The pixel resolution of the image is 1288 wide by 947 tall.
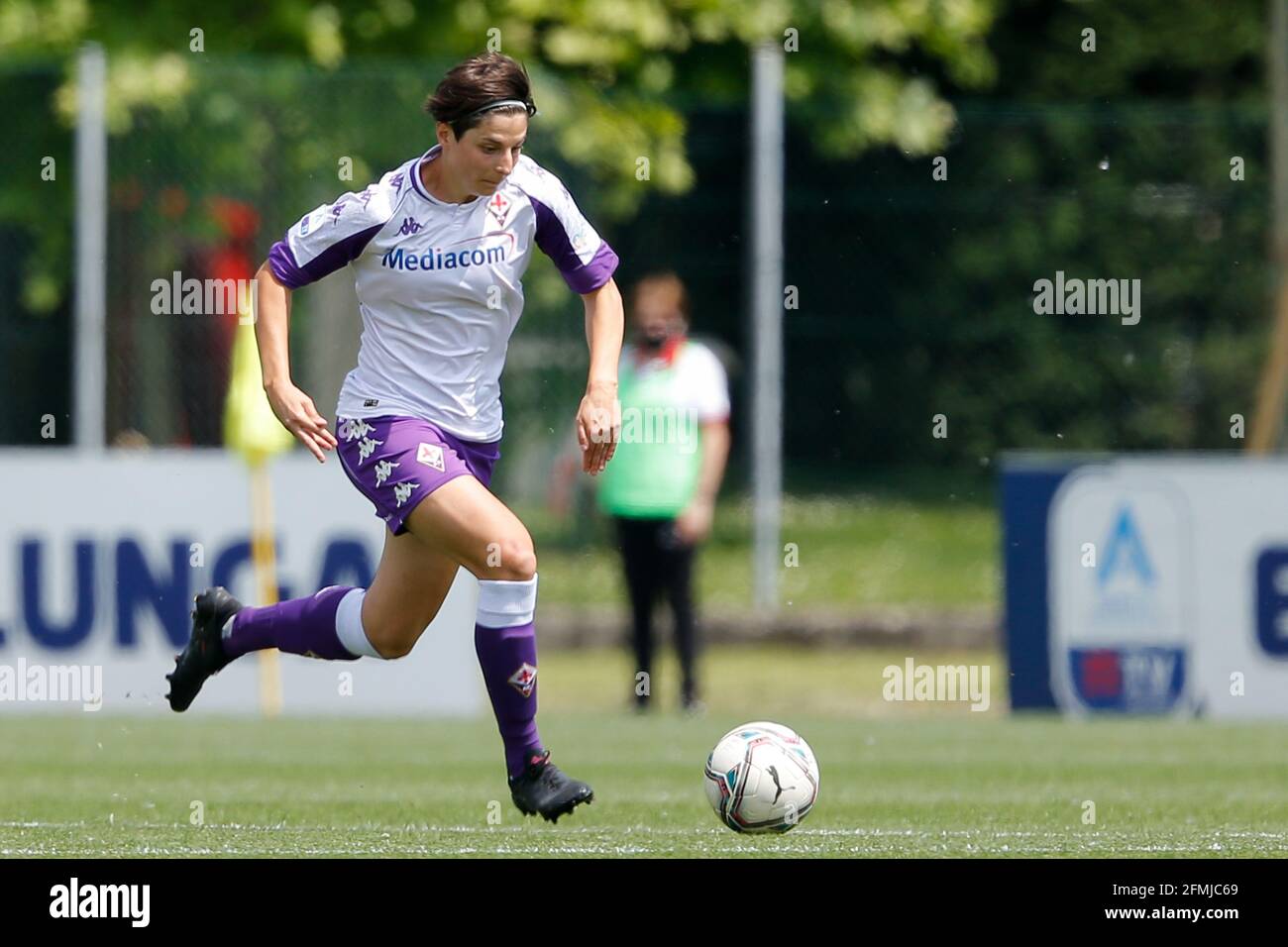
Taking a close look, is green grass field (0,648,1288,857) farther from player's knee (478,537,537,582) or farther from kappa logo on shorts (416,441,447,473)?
kappa logo on shorts (416,441,447,473)

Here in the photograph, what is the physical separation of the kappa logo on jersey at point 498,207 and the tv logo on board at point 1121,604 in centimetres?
561

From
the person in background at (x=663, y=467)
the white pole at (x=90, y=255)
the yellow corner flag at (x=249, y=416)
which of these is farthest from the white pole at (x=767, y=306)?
the white pole at (x=90, y=255)

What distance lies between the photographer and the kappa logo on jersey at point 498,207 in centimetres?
682

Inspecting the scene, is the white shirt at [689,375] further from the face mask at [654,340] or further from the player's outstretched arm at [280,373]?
the player's outstretched arm at [280,373]

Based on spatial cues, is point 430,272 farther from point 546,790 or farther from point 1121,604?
point 1121,604

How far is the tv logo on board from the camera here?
11.6 m

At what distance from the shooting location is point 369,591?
7109mm

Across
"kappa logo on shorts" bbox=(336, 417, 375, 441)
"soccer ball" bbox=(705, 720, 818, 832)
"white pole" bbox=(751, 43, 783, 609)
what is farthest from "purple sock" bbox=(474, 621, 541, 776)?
"white pole" bbox=(751, 43, 783, 609)

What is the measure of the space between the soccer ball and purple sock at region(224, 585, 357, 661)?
132cm

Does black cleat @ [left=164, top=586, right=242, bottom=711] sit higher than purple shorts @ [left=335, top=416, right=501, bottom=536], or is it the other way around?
purple shorts @ [left=335, top=416, right=501, bottom=536]

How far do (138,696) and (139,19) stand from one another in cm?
540

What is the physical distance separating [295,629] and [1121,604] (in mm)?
5527
